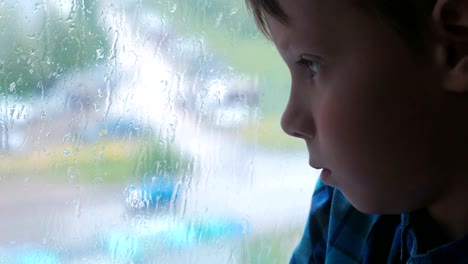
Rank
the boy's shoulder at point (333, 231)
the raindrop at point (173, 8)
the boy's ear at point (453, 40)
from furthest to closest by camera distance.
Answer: the raindrop at point (173, 8), the boy's shoulder at point (333, 231), the boy's ear at point (453, 40)

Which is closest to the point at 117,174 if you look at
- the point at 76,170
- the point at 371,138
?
the point at 76,170

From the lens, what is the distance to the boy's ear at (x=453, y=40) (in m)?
0.44

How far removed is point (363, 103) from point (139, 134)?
31cm

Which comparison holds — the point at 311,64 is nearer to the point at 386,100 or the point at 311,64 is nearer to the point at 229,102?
the point at 386,100

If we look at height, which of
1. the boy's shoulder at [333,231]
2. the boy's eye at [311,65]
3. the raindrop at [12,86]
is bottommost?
the boy's shoulder at [333,231]

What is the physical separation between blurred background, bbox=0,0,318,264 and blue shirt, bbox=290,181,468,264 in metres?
0.16

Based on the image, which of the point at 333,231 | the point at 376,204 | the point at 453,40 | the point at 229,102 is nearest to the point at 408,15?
the point at 453,40

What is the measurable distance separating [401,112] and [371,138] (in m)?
0.03

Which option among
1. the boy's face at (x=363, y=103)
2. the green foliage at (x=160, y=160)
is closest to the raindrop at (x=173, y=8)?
the green foliage at (x=160, y=160)

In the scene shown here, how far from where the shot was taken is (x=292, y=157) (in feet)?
2.75

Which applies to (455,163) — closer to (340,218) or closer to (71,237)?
(340,218)

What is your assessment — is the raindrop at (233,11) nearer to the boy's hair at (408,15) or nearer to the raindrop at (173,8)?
the raindrop at (173,8)

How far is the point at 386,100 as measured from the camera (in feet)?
1.52

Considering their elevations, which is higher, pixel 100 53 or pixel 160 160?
pixel 100 53
